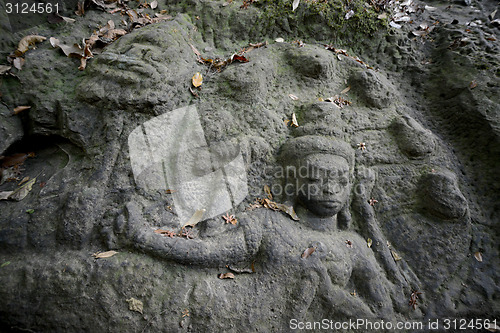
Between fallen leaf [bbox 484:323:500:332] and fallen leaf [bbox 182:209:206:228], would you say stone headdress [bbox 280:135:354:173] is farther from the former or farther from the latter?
fallen leaf [bbox 484:323:500:332]

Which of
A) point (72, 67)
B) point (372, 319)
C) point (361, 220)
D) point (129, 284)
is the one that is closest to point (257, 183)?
point (361, 220)

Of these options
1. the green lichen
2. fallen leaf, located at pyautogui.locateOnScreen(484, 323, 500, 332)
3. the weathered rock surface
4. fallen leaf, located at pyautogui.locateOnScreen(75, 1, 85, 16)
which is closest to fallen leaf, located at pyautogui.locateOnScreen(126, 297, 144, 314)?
the weathered rock surface

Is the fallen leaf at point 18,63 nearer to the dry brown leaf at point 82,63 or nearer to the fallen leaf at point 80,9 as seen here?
the dry brown leaf at point 82,63

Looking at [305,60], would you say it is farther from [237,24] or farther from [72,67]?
[72,67]

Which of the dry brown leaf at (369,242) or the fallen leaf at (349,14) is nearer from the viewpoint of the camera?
the dry brown leaf at (369,242)

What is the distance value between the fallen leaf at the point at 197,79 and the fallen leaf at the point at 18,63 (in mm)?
1528

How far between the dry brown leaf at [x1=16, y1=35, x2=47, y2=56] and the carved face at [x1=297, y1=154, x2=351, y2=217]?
2782 mm

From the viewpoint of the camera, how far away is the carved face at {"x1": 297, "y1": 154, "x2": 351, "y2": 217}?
2531mm

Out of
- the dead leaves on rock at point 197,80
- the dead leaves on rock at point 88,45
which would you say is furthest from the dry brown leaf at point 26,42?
the dead leaves on rock at point 197,80

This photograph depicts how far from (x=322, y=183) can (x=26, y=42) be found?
3.07 meters

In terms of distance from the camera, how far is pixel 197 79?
287 cm

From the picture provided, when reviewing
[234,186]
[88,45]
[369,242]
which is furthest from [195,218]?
[88,45]

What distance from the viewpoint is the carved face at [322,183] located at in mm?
2531

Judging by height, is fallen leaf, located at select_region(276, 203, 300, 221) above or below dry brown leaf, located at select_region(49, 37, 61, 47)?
below
